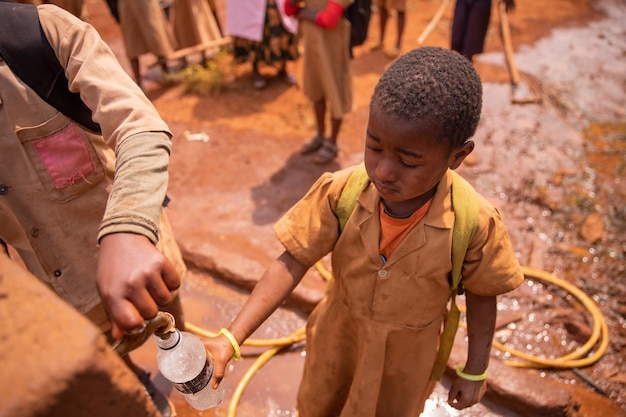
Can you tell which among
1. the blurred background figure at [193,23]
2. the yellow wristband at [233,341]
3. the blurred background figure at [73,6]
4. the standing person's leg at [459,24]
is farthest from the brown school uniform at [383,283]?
the blurred background figure at [193,23]

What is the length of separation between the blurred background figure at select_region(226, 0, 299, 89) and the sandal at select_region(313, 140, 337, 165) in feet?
5.55

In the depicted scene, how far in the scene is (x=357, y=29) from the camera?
4188 millimetres

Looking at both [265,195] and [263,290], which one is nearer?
[263,290]

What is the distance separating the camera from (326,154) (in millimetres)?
4723

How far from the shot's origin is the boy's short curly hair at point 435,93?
1.23 meters

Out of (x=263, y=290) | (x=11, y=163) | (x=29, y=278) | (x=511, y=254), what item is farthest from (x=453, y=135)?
(x=11, y=163)

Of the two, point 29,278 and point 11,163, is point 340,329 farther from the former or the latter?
point 11,163

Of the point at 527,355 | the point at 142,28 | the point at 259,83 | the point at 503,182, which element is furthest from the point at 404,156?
the point at 142,28

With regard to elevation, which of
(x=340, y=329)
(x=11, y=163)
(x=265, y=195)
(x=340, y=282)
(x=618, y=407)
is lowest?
(x=618, y=407)

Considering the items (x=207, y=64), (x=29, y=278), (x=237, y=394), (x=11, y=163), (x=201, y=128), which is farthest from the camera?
(x=207, y=64)

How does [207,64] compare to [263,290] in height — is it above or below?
below

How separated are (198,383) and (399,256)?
72 centimetres

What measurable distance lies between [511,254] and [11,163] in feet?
5.52

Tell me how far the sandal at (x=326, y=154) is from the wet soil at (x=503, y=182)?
76 millimetres
